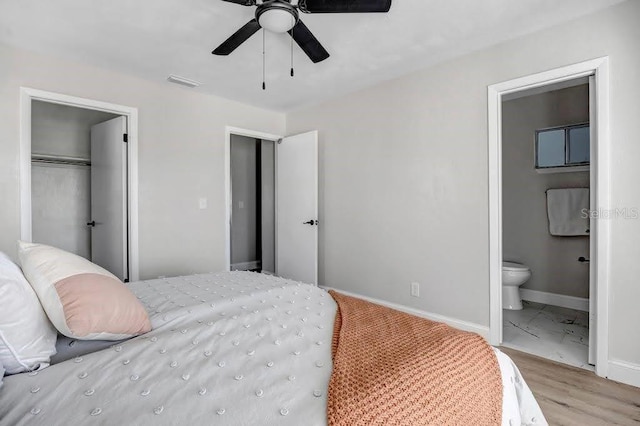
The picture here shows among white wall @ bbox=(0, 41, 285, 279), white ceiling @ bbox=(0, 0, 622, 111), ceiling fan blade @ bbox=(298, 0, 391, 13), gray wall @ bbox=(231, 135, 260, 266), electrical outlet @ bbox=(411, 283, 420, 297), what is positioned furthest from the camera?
gray wall @ bbox=(231, 135, 260, 266)

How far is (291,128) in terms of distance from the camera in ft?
15.0

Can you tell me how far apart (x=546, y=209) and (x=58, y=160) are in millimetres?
5837

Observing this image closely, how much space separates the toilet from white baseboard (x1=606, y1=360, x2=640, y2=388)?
1500 mm

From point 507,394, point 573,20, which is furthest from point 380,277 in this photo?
point 573,20

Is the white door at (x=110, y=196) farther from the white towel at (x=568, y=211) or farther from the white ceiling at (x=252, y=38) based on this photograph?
the white towel at (x=568, y=211)

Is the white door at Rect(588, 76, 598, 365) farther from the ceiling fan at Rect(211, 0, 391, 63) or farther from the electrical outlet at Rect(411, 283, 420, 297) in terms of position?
the ceiling fan at Rect(211, 0, 391, 63)

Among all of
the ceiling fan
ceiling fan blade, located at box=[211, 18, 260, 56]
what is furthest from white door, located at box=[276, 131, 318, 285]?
the ceiling fan

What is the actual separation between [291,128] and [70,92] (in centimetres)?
244

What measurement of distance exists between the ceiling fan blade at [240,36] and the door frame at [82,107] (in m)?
1.61

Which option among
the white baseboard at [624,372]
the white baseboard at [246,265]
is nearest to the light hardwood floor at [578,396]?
the white baseboard at [624,372]

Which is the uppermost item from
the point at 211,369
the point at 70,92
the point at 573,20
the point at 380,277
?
the point at 573,20

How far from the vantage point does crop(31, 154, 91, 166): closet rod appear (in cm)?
381

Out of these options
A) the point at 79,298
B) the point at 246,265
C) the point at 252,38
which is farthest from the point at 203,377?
the point at 246,265

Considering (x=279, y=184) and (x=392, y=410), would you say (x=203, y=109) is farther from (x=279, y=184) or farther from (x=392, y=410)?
(x=392, y=410)
